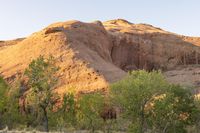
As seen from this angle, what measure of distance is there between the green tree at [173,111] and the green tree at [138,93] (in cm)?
131

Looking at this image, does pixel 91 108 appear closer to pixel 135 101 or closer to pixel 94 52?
pixel 135 101

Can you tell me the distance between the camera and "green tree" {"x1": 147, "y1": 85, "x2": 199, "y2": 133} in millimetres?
56250

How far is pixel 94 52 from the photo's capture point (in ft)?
331

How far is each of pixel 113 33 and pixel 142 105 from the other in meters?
67.7

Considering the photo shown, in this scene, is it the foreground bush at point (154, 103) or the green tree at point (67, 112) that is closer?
the foreground bush at point (154, 103)

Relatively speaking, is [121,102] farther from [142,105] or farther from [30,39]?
[30,39]

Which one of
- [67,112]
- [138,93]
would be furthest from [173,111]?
[67,112]

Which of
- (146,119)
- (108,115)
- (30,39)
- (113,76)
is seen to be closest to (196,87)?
(113,76)

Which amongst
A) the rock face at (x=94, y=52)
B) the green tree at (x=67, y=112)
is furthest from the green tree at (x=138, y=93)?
the rock face at (x=94, y=52)

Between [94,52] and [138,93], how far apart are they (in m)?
46.3

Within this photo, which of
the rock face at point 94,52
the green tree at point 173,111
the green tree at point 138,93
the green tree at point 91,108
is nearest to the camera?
the green tree at point 138,93

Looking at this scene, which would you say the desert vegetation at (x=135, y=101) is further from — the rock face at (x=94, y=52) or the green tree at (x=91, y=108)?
the rock face at (x=94, y=52)

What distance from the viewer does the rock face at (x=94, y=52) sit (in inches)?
3425

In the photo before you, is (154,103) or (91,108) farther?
(91,108)
